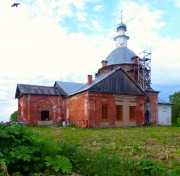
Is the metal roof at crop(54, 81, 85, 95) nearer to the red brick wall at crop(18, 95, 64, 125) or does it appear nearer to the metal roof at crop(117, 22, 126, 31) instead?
the red brick wall at crop(18, 95, 64, 125)

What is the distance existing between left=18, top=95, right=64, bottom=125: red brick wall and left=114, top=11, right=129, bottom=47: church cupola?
1378 centimetres

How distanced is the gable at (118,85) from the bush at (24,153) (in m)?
20.1

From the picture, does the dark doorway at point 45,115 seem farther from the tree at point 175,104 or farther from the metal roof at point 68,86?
the tree at point 175,104

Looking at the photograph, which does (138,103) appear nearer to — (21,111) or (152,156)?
(21,111)

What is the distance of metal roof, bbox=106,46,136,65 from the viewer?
1352 inches

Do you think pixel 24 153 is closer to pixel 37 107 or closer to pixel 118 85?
pixel 118 85

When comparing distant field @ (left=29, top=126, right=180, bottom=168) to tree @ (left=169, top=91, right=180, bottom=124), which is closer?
distant field @ (left=29, top=126, right=180, bottom=168)

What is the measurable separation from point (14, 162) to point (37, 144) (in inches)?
28.2

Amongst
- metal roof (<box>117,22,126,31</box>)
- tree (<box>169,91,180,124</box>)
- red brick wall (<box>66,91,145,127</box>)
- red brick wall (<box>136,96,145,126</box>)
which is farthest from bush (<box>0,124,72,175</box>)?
tree (<box>169,91,180,124</box>)

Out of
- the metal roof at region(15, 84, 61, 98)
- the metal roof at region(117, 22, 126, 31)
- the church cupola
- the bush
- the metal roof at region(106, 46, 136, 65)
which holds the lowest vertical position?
the bush

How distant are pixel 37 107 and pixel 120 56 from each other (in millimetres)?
13084

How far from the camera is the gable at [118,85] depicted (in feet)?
84.7

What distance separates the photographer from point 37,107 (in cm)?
2884

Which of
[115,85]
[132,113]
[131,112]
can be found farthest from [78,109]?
[132,113]
